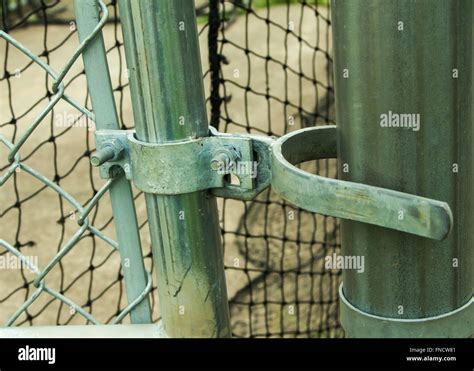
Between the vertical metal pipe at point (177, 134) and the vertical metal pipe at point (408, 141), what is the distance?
11 centimetres

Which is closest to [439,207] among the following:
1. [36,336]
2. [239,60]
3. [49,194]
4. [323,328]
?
[36,336]

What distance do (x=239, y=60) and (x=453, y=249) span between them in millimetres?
4699

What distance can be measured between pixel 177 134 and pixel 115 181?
0.33 ft

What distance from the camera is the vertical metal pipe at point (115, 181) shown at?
639mm

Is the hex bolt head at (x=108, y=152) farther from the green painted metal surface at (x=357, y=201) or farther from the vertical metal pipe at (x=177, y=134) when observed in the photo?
the green painted metal surface at (x=357, y=201)

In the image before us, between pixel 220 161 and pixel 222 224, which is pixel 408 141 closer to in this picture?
pixel 220 161

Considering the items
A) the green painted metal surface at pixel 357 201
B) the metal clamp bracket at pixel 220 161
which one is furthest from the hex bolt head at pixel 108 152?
the green painted metal surface at pixel 357 201

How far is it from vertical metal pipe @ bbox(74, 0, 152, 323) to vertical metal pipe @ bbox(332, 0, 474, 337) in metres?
0.20

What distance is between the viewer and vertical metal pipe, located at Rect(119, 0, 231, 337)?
57 cm

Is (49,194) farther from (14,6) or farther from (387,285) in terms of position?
(14,6)

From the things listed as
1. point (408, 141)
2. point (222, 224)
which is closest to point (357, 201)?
point (408, 141)

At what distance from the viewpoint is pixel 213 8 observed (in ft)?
5.63

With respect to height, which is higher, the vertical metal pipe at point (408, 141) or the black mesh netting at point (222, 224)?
the vertical metal pipe at point (408, 141)

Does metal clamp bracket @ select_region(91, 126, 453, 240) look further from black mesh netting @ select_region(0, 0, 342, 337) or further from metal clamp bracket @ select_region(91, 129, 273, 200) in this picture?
black mesh netting @ select_region(0, 0, 342, 337)
